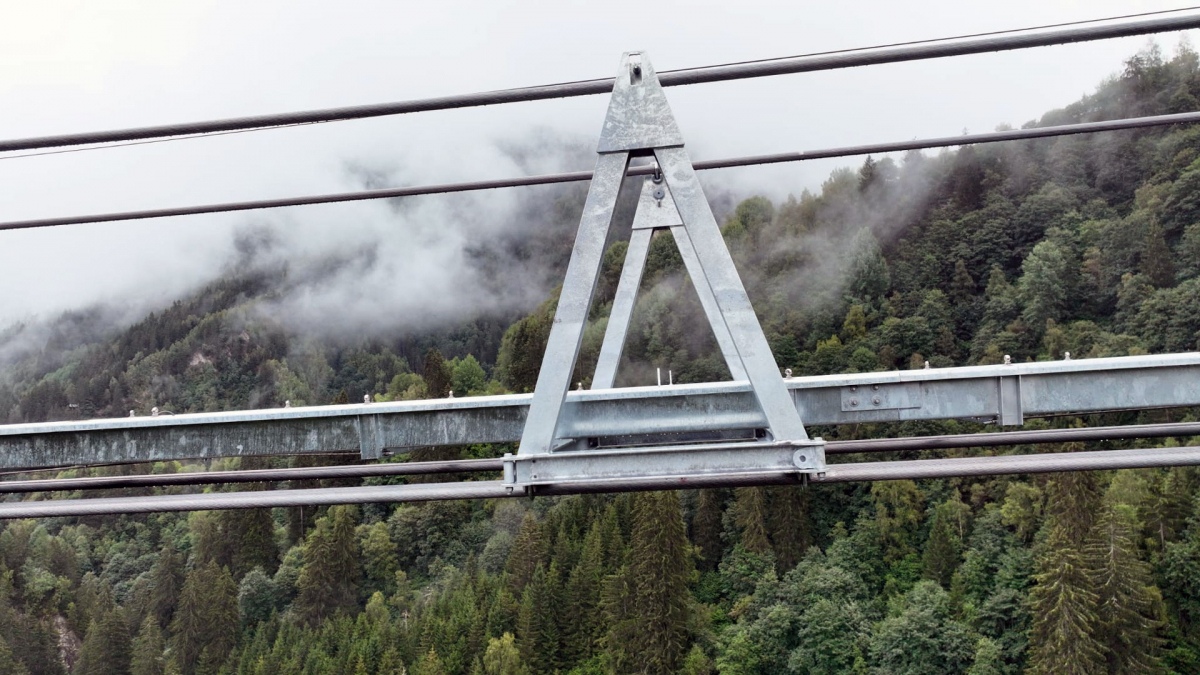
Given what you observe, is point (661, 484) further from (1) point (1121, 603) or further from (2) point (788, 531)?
(2) point (788, 531)

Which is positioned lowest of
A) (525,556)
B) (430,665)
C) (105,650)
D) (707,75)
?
(105,650)

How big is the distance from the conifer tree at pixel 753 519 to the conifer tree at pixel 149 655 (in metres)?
41.6

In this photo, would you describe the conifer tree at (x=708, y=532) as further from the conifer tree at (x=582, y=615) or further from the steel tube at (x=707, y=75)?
the steel tube at (x=707, y=75)

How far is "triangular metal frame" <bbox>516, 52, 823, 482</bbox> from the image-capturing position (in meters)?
3.43

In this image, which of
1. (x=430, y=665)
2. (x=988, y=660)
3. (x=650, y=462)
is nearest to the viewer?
(x=650, y=462)

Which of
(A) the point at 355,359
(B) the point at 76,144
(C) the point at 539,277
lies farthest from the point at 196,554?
(C) the point at 539,277

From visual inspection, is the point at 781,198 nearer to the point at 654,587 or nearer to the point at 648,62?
the point at 654,587

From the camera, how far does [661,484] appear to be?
3.56 meters

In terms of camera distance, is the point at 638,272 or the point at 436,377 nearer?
the point at 638,272

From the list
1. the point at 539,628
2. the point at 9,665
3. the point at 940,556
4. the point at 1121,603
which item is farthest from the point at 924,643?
the point at 9,665

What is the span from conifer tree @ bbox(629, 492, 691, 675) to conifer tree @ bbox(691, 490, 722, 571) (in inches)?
467

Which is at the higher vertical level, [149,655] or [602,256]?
[602,256]

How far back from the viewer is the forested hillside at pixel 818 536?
4912 cm

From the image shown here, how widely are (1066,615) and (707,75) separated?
4355 cm
